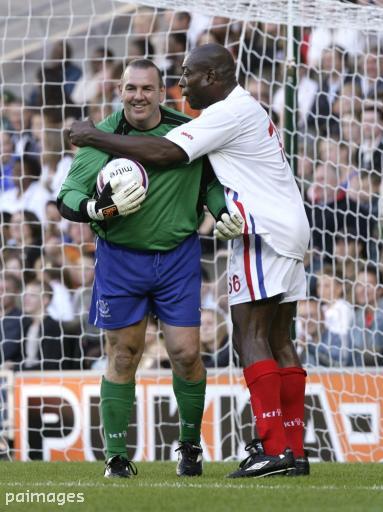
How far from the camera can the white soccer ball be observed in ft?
18.0

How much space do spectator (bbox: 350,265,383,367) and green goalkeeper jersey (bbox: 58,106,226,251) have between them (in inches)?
137

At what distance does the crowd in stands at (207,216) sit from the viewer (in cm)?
916

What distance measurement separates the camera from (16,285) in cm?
1020

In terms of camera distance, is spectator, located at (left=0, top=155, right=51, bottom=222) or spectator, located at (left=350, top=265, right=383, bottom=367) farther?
spectator, located at (left=0, top=155, right=51, bottom=222)

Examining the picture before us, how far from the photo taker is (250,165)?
18.7 ft

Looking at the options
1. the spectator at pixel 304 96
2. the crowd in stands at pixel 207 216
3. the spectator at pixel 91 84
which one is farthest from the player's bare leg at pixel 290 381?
the spectator at pixel 91 84

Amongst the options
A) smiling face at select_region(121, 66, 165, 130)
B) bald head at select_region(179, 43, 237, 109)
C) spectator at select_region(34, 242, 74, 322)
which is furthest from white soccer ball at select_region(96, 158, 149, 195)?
spectator at select_region(34, 242, 74, 322)

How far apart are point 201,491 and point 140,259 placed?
1.34m

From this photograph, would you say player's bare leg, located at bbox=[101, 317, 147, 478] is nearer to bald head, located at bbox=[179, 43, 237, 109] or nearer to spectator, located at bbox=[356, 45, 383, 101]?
bald head, located at bbox=[179, 43, 237, 109]

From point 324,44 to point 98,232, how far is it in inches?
182

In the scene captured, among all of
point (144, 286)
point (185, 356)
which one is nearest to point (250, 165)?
point (144, 286)

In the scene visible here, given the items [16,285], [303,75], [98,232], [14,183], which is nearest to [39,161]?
[14,183]

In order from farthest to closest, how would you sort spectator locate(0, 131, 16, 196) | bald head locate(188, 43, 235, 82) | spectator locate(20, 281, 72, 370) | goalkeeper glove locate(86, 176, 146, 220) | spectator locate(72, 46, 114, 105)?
spectator locate(72, 46, 114, 105) < spectator locate(0, 131, 16, 196) < spectator locate(20, 281, 72, 370) < bald head locate(188, 43, 235, 82) < goalkeeper glove locate(86, 176, 146, 220)

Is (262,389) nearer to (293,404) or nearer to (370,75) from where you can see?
(293,404)
